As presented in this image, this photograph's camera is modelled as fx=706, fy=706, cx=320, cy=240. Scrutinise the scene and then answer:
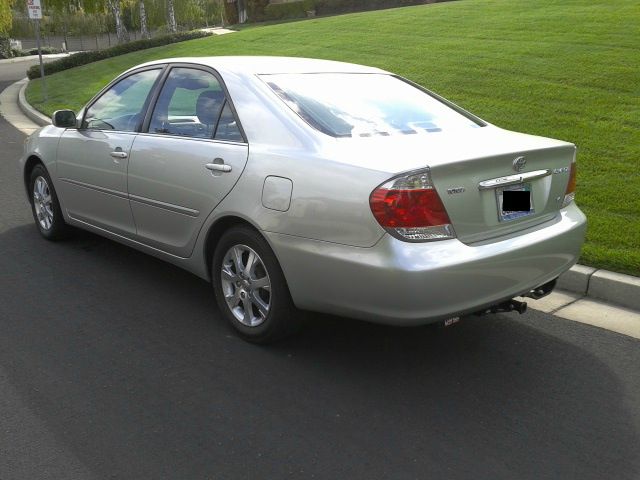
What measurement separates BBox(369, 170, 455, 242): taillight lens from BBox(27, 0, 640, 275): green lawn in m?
2.18

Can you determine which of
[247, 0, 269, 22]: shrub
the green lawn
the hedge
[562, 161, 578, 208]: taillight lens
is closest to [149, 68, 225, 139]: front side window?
[562, 161, 578, 208]: taillight lens

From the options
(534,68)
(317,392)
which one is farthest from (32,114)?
(317,392)

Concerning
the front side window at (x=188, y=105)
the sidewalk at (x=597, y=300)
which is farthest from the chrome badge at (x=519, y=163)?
the front side window at (x=188, y=105)

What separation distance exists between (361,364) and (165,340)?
1186 millimetres

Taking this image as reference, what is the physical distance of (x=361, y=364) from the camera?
387cm

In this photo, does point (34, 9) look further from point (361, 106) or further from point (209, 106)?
point (361, 106)

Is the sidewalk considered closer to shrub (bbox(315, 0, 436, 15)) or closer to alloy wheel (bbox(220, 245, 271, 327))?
alloy wheel (bbox(220, 245, 271, 327))

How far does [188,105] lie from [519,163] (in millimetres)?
2168

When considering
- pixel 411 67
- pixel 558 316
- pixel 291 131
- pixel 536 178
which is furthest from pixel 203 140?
pixel 411 67

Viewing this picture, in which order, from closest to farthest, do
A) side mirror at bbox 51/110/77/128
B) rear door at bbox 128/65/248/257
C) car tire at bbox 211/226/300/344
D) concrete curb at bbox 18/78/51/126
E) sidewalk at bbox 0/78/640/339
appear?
car tire at bbox 211/226/300/344
rear door at bbox 128/65/248/257
sidewalk at bbox 0/78/640/339
side mirror at bbox 51/110/77/128
concrete curb at bbox 18/78/51/126

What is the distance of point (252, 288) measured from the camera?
400 centimetres

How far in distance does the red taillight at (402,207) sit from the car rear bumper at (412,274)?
0.09 meters

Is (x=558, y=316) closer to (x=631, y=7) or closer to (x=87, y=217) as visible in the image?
(x=87, y=217)

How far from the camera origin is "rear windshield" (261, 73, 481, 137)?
393 cm
